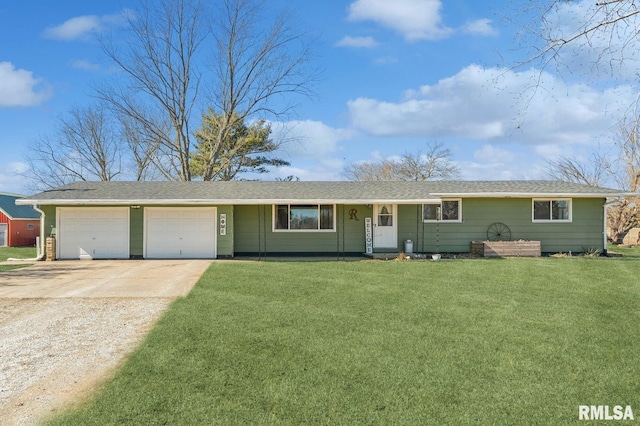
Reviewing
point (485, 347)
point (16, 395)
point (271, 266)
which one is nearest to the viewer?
point (16, 395)

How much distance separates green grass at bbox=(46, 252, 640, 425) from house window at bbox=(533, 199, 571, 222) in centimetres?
797

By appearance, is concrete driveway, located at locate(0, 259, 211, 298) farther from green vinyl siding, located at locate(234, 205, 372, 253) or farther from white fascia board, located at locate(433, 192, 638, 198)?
white fascia board, located at locate(433, 192, 638, 198)

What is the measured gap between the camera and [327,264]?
1329 cm

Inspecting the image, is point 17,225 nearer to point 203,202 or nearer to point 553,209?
point 203,202

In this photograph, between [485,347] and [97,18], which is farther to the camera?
[97,18]

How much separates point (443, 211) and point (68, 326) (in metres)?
13.1

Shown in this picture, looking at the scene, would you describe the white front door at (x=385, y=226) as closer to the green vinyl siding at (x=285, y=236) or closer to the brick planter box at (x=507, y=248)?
the green vinyl siding at (x=285, y=236)

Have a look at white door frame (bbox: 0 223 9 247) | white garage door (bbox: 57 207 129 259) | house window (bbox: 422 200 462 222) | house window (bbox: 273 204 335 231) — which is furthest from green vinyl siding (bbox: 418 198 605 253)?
white door frame (bbox: 0 223 9 247)

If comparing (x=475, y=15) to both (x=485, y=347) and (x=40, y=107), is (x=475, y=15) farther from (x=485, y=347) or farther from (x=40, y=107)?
(x=40, y=107)

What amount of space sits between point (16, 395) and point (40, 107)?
86.1ft

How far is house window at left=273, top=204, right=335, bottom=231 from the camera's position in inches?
631

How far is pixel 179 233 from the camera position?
607 inches

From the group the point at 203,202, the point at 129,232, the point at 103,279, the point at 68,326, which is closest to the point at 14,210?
the point at 129,232

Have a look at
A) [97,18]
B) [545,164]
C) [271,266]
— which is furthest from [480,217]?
[97,18]
